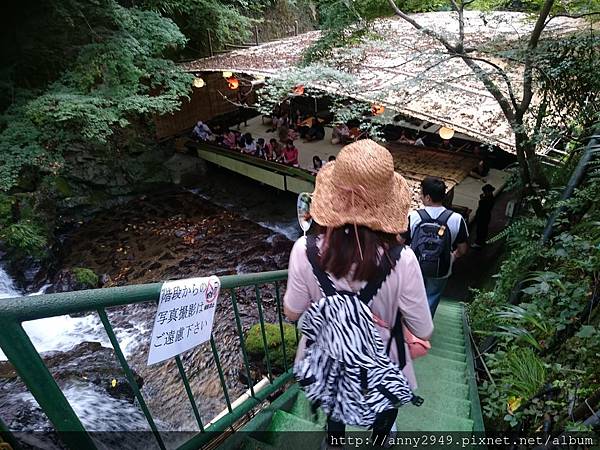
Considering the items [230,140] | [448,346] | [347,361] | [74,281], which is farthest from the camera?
[230,140]

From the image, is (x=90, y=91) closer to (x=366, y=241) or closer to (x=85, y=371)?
(x=85, y=371)

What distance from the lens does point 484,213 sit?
841cm

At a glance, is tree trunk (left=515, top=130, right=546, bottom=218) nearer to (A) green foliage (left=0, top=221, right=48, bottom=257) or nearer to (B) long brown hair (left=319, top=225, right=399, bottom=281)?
(B) long brown hair (left=319, top=225, right=399, bottom=281)

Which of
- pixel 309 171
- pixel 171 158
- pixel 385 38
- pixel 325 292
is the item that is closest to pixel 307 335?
pixel 325 292

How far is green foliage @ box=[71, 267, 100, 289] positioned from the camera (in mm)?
9125

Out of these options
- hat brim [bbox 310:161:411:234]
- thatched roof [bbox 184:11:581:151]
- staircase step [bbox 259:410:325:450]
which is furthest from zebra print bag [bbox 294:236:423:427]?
thatched roof [bbox 184:11:581:151]

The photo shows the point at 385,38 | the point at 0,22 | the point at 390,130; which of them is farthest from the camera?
the point at 390,130

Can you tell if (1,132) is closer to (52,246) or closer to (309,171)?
(52,246)

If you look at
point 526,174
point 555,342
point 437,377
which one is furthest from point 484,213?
point 555,342

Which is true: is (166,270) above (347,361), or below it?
below

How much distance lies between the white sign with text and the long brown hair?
616 mm

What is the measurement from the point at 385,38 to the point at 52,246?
33.2 feet

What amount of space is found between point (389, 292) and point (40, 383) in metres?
1.30

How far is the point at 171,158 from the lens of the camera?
1425 cm
